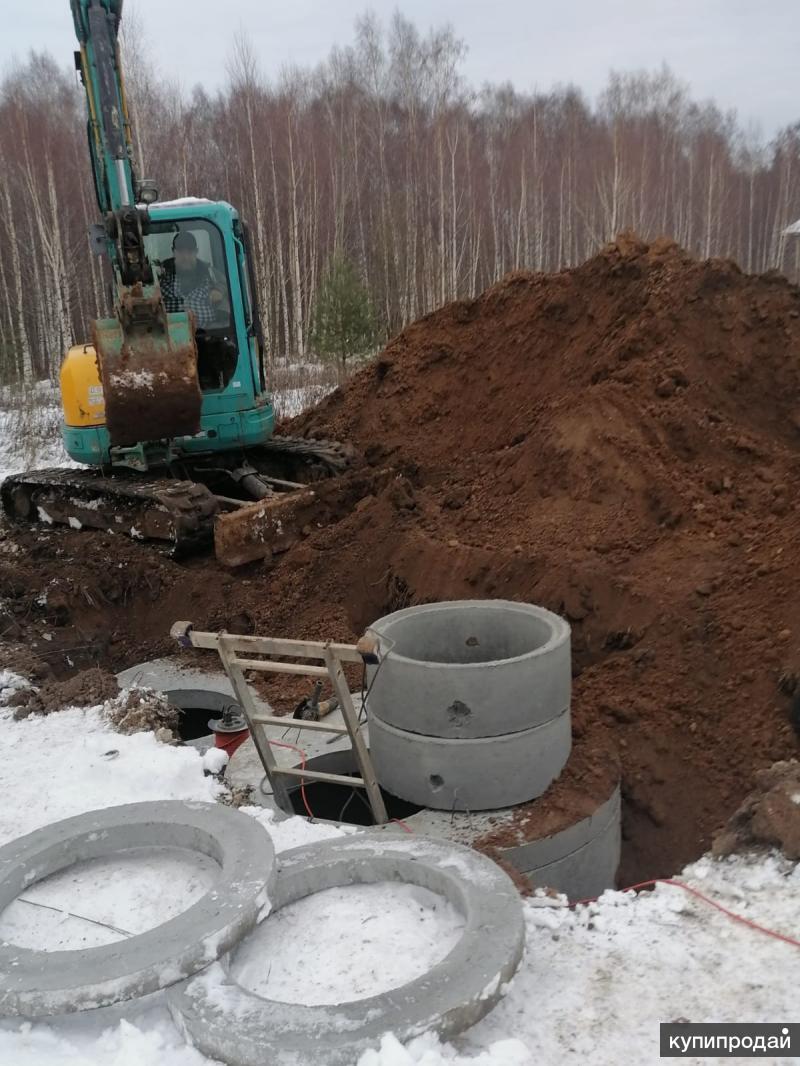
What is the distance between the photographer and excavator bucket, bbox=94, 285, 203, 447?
23.1 feet

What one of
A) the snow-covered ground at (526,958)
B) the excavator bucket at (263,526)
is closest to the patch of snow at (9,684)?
the excavator bucket at (263,526)

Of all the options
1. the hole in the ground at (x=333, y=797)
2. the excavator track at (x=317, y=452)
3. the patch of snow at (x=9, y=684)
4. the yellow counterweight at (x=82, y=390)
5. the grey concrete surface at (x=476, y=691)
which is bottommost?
the hole in the ground at (x=333, y=797)

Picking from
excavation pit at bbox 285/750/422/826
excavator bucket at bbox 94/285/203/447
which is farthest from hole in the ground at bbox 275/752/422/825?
excavator bucket at bbox 94/285/203/447

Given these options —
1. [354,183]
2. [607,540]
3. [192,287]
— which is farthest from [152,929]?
[354,183]

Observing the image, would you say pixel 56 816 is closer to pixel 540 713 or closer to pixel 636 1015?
pixel 540 713

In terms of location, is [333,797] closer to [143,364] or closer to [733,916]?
[733,916]

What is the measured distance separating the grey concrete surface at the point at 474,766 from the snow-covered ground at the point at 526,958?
55cm

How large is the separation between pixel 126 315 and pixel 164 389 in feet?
2.15

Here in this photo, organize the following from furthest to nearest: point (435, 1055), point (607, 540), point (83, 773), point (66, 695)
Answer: point (607, 540), point (66, 695), point (83, 773), point (435, 1055)

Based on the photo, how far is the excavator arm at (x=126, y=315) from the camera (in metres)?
7.05

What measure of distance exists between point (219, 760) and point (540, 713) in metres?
1.87

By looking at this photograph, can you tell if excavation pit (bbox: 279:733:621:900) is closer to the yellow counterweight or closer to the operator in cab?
the yellow counterweight

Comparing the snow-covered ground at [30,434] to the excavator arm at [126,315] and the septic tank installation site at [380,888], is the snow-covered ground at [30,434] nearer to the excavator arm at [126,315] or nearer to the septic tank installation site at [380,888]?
the excavator arm at [126,315]

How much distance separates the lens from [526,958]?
3.16m
